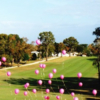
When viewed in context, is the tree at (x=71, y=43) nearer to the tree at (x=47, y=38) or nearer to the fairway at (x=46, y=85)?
the tree at (x=47, y=38)

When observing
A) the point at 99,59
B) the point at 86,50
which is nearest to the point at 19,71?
the point at 99,59

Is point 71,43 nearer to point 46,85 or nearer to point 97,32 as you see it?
point 46,85

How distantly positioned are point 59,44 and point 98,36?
56335mm

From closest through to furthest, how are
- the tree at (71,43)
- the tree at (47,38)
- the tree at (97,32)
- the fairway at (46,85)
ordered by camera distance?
the fairway at (46,85) < the tree at (97,32) < the tree at (47,38) < the tree at (71,43)

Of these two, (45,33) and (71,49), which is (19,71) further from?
(71,49)

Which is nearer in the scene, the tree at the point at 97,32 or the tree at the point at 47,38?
the tree at the point at 97,32

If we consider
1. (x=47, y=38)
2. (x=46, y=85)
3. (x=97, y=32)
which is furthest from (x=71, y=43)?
(x=97, y=32)

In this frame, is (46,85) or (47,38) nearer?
(46,85)

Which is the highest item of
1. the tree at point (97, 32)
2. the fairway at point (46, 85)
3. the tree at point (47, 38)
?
the tree at point (47, 38)

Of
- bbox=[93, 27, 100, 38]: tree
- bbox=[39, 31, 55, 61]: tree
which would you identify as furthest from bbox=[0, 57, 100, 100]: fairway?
bbox=[39, 31, 55, 61]: tree

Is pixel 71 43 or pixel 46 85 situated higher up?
pixel 71 43

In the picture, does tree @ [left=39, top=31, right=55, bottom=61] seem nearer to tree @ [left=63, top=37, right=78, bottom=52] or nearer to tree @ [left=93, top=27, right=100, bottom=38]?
tree @ [left=63, top=37, right=78, bottom=52]

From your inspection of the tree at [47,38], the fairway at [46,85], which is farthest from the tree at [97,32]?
the tree at [47,38]

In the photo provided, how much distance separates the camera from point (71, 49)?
92125mm
